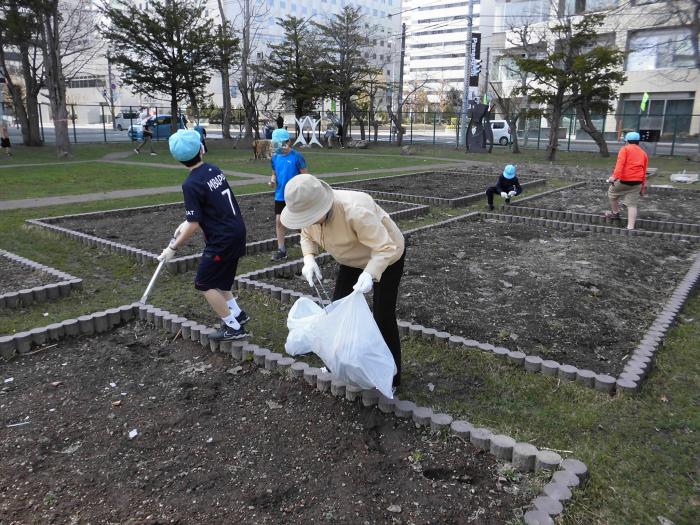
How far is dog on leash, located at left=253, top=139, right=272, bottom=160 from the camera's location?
72.2 ft

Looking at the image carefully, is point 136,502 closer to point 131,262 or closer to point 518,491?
point 518,491

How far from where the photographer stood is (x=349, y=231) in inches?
125

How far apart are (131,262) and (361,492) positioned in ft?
16.7

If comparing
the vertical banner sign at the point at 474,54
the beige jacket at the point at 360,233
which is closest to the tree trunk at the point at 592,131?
the vertical banner sign at the point at 474,54

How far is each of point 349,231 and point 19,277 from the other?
180 inches

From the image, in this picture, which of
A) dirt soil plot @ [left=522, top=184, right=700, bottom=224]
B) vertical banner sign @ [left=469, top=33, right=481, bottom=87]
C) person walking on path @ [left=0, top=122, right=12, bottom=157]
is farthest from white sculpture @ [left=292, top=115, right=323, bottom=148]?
dirt soil plot @ [left=522, top=184, right=700, bottom=224]

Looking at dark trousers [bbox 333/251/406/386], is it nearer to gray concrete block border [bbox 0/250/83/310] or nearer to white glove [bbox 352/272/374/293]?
white glove [bbox 352/272/374/293]

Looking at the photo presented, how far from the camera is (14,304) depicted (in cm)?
532

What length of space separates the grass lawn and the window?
33688mm

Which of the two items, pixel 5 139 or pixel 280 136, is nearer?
pixel 280 136

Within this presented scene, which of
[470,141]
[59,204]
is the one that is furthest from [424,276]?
[470,141]

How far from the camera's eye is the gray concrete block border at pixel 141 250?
6574mm

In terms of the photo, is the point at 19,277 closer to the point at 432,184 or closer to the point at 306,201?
the point at 306,201

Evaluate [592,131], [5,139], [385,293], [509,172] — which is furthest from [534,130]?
[385,293]
